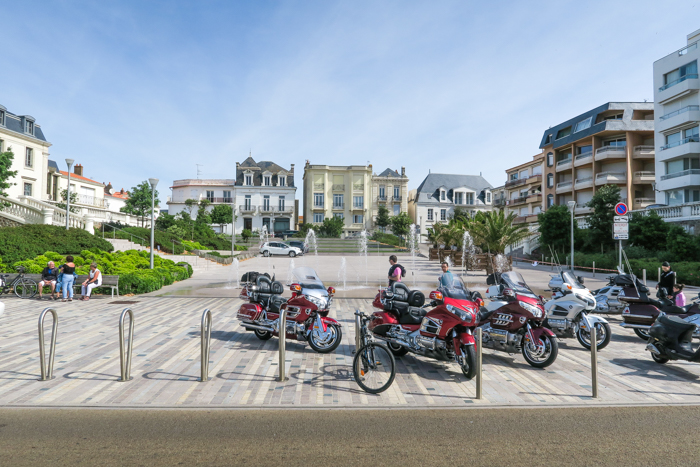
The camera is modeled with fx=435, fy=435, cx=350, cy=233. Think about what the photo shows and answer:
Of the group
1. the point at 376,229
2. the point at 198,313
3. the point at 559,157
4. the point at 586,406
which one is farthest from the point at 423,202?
the point at 586,406

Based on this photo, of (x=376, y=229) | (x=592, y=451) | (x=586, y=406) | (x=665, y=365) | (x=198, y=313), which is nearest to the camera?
(x=592, y=451)

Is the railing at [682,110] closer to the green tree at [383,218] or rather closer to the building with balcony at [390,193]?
the green tree at [383,218]

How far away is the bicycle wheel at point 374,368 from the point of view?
18.0 ft

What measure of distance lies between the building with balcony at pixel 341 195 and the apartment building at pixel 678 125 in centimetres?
4069

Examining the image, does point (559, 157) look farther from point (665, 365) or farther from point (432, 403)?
point (432, 403)

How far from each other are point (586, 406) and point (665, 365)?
9.65ft

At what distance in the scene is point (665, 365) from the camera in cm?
696

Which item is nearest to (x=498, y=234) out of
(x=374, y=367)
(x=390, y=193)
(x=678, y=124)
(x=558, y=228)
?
(x=558, y=228)

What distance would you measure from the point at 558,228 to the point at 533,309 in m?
28.5

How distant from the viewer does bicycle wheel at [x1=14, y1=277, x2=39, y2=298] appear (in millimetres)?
13906

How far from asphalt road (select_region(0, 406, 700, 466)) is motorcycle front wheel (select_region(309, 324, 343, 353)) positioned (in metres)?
2.43

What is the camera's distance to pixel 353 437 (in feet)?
13.9

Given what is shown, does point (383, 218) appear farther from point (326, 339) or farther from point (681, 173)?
point (326, 339)

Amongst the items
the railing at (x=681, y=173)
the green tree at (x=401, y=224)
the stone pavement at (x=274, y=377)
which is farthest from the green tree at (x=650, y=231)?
the green tree at (x=401, y=224)
